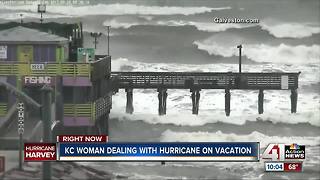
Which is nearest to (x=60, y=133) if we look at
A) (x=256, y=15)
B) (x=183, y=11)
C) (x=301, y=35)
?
(x=183, y=11)

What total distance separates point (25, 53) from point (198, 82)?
4275mm

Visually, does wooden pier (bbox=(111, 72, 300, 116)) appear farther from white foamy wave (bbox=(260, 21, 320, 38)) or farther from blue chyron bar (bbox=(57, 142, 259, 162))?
blue chyron bar (bbox=(57, 142, 259, 162))

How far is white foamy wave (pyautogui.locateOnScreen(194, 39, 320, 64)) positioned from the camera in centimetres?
1277

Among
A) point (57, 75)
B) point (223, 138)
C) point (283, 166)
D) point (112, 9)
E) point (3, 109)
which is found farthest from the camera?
point (112, 9)

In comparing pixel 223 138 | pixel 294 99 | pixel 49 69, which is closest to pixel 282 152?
pixel 223 138

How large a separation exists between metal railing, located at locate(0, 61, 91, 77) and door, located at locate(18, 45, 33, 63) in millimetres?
105

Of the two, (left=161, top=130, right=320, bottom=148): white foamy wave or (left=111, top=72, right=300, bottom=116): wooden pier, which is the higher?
(left=111, top=72, right=300, bottom=116): wooden pier

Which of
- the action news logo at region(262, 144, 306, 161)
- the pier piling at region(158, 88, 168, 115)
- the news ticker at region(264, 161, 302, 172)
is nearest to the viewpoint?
the news ticker at region(264, 161, 302, 172)

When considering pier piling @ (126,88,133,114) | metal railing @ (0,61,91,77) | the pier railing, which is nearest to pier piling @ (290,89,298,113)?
the pier railing

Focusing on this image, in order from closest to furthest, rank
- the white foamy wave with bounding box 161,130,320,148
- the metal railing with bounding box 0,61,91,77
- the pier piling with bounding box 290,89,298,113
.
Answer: the metal railing with bounding box 0,61,91,77 < the white foamy wave with bounding box 161,130,320,148 < the pier piling with bounding box 290,89,298,113

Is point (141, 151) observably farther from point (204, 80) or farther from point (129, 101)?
point (204, 80)

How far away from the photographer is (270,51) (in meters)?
13.4

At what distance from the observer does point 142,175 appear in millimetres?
11930

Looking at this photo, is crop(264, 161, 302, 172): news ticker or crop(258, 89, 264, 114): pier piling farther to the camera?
crop(258, 89, 264, 114): pier piling
